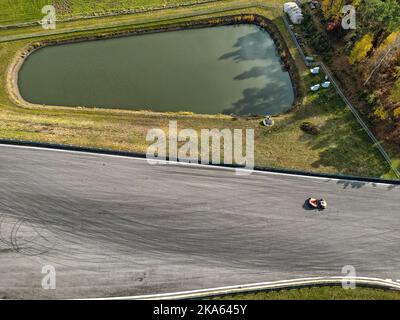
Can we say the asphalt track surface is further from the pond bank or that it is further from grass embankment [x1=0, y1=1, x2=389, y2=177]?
the pond bank

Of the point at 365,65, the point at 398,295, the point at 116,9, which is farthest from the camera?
the point at 116,9

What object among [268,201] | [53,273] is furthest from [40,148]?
[268,201]

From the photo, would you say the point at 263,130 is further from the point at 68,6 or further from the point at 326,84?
the point at 68,6

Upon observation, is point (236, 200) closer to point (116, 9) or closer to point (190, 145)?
point (190, 145)

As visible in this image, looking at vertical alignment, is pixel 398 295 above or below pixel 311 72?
below

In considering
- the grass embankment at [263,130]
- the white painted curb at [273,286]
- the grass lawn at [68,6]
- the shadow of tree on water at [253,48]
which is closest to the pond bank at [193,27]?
the shadow of tree on water at [253,48]

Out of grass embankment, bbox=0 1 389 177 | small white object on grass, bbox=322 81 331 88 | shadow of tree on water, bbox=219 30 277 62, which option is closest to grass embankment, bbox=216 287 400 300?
grass embankment, bbox=0 1 389 177
